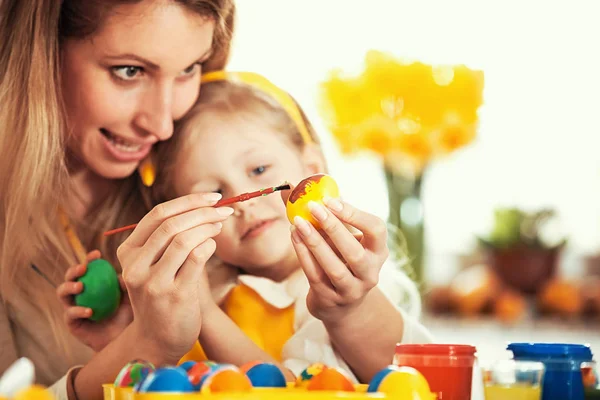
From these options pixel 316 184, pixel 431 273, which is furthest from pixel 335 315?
pixel 431 273

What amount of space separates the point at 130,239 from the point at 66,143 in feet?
Result: 1.44

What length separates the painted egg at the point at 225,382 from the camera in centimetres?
78

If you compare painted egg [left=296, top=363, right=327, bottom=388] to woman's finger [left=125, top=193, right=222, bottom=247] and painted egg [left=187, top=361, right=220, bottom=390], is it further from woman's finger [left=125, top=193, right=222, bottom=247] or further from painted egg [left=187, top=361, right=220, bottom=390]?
woman's finger [left=125, top=193, right=222, bottom=247]

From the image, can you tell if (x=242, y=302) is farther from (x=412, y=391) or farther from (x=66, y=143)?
(x=412, y=391)

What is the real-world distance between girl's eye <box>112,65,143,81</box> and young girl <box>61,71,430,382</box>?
0.14 m

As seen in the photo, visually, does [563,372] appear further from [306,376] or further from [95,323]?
[95,323]

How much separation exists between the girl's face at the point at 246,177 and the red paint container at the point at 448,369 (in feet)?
1.90

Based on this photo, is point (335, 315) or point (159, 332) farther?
point (335, 315)

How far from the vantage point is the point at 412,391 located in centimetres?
79

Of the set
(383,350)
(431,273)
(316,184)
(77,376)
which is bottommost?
(77,376)

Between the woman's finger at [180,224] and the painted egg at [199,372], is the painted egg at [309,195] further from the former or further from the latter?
the painted egg at [199,372]

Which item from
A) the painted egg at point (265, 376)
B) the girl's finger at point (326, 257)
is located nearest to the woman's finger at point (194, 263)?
the girl's finger at point (326, 257)

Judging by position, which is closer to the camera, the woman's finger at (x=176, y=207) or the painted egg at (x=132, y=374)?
the painted egg at (x=132, y=374)

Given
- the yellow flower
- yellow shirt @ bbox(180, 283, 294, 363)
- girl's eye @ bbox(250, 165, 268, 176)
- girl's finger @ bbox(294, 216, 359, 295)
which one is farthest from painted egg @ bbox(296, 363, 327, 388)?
the yellow flower
